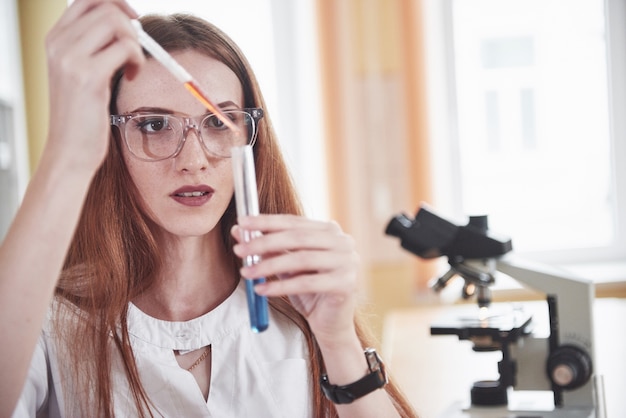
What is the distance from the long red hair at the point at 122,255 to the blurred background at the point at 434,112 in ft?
8.99

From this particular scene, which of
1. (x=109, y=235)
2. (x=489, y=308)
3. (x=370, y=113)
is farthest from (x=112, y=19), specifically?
(x=370, y=113)

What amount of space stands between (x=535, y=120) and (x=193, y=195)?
11.9ft

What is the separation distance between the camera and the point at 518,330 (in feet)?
4.72

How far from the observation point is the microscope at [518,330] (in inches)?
56.0

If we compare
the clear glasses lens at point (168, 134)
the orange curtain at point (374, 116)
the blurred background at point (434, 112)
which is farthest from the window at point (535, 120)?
the clear glasses lens at point (168, 134)

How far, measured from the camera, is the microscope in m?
1.42

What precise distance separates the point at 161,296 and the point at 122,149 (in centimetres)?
31

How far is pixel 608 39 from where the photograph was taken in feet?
14.8

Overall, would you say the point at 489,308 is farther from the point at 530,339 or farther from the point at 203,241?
the point at 203,241

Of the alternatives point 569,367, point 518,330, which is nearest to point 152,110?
point 518,330

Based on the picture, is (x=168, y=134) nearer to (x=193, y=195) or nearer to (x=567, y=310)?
(x=193, y=195)

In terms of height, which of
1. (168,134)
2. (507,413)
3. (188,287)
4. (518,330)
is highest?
(168,134)

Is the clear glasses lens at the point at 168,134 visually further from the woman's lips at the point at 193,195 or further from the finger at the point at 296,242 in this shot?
the finger at the point at 296,242

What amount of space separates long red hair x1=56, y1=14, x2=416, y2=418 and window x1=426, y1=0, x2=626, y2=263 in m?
3.04
